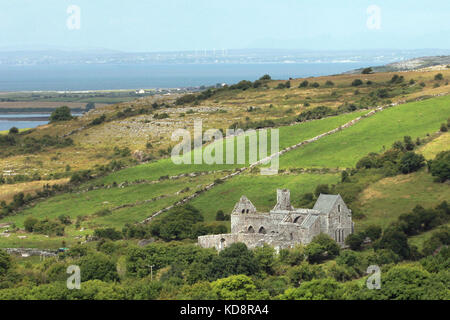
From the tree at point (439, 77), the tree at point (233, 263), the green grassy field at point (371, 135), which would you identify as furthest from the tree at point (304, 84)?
the tree at point (233, 263)

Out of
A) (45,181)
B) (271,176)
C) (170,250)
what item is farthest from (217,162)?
(170,250)

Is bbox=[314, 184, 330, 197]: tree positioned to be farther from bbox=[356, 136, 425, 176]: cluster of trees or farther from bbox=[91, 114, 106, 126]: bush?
bbox=[91, 114, 106, 126]: bush

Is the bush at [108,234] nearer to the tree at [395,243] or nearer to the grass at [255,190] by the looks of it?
the grass at [255,190]

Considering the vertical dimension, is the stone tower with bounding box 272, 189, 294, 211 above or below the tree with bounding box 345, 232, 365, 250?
above

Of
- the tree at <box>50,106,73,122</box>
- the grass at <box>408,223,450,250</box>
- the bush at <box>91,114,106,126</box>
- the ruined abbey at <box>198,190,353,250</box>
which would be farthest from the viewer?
the tree at <box>50,106,73,122</box>

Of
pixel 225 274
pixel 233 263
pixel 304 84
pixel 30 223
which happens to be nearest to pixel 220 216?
pixel 233 263

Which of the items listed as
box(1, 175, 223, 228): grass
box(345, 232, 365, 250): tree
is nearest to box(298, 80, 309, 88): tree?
box(1, 175, 223, 228): grass
